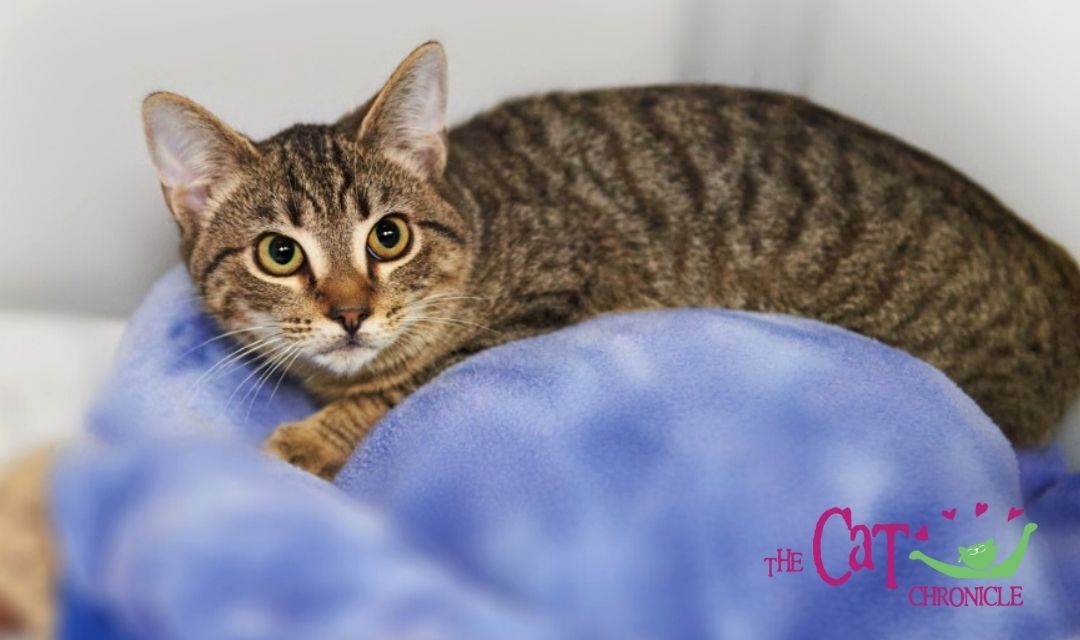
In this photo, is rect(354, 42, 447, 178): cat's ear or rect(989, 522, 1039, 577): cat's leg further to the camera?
rect(354, 42, 447, 178): cat's ear

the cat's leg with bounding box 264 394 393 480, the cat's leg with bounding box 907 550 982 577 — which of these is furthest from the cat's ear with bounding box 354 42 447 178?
the cat's leg with bounding box 907 550 982 577

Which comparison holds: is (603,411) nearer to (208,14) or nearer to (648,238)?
Result: (648,238)

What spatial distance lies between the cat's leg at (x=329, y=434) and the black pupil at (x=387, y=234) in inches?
11.7

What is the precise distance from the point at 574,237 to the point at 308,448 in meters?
0.60

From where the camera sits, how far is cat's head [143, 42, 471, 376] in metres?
1.55

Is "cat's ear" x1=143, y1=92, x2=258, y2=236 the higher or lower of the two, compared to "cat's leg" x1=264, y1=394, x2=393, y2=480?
higher

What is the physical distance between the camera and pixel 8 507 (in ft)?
2.87

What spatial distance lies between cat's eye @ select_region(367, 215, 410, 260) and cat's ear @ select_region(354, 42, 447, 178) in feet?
0.39

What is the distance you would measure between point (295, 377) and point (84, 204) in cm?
60

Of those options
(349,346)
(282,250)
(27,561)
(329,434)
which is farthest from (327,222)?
(27,561)

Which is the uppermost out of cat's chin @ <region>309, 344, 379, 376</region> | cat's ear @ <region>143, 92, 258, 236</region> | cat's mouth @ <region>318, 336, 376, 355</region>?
cat's ear @ <region>143, 92, 258, 236</region>

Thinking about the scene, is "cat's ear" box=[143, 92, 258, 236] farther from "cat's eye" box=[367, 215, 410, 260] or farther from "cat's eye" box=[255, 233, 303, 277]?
"cat's eye" box=[367, 215, 410, 260]

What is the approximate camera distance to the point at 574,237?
182 centimetres

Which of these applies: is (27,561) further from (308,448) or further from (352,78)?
(352,78)
